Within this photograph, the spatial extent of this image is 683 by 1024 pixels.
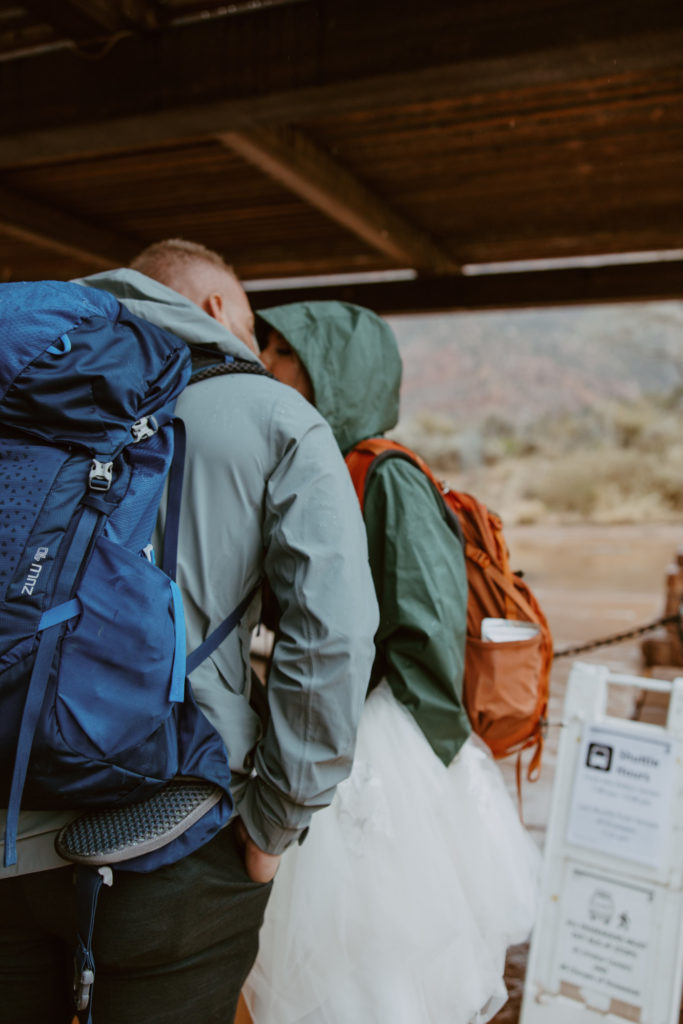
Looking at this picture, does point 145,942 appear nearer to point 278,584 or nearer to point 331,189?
point 278,584

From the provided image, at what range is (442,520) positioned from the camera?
2.04 metres

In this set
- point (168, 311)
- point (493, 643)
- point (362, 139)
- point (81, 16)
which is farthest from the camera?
point (362, 139)

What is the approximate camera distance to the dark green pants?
4.35 feet

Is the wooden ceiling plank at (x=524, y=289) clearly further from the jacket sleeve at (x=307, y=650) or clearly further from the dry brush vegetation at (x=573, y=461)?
the dry brush vegetation at (x=573, y=461)

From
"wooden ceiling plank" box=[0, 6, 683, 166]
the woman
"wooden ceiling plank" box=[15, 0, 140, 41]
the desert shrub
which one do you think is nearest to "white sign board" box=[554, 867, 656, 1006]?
the woman

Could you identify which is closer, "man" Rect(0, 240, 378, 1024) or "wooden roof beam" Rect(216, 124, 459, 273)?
"man" Rect(0, 240, 378, 1024)

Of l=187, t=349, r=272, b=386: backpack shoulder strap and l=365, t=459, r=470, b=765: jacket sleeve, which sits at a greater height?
l=187, t=349, r=272, b=386: backpack shoulder strap

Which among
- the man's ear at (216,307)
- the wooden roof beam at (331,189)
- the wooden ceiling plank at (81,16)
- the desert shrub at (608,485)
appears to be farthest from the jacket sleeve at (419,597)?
the desert shrub at (608,485)

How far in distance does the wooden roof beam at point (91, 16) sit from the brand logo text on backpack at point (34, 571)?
2129mm

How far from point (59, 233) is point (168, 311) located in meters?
3.99

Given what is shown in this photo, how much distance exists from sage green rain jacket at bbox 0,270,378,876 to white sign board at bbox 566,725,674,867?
4.27 ft

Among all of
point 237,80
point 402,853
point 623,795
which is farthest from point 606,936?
point 237,80

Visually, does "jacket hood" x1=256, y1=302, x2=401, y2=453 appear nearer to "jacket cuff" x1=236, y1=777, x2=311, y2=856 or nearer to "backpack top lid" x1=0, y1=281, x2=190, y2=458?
"backpack top lid" x1=0, y1=281, x2=190, y2=458

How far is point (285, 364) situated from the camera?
2.32 m
